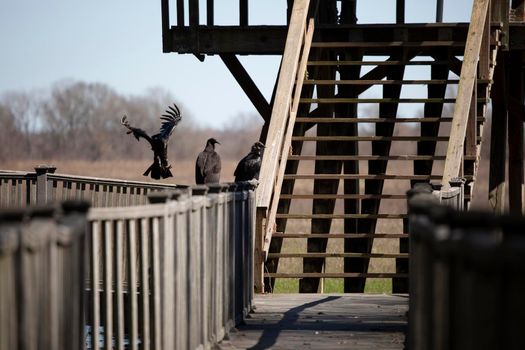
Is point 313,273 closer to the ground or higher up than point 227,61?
closer to the ground

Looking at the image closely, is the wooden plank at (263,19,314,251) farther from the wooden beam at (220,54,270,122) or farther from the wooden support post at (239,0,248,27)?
the wooden support post at (239,0,248,27)

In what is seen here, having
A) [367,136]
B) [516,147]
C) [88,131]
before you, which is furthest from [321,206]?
[88,131]

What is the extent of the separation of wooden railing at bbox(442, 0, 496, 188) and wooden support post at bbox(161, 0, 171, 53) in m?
4.47

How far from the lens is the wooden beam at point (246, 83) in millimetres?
18453

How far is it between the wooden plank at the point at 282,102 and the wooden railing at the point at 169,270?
9.15 feet

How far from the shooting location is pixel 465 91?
14242 mm

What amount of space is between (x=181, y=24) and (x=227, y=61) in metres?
0.80

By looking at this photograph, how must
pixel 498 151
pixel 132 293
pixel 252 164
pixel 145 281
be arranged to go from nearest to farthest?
pixel 132 293 → pixel 145 281 → pixel 252 164 → pixel 498 151

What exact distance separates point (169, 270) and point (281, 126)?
671cm

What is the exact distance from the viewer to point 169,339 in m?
7.61

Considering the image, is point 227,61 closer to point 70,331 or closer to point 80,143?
point 70,331

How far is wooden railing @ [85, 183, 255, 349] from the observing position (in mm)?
7238

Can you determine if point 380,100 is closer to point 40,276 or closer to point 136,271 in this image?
point 136,271

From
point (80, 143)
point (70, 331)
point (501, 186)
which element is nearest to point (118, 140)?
point (80, 143)
